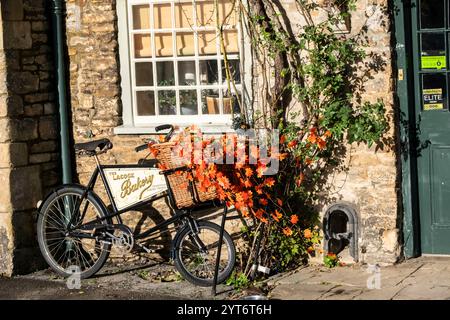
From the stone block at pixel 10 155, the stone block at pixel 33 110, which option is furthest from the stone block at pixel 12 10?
the stone block at pixel 10 155

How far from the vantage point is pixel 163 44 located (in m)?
9.72

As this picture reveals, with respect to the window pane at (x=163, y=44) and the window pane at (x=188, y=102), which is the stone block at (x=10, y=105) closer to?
the window pane at (x=163, y=44)

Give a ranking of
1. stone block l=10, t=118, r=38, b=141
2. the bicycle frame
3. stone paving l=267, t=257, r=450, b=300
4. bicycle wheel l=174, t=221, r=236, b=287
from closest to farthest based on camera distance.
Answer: stone paving l=267, t=257, r=450, b=300
bicycle wheel l=174, t=221, r=236, b=287
the bicycle frame
stone block l=10, t=118, r=38, b=141

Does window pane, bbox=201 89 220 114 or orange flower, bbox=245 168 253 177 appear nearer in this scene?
orange flower, bbox=245 168 253 177

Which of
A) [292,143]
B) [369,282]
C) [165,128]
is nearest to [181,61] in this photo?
[165,128]

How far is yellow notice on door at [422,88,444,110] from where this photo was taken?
8.95 m

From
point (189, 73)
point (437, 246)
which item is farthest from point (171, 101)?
point (437, 246)

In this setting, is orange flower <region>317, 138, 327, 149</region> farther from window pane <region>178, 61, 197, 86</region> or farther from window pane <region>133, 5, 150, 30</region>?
window pane <region>133, 5, 150, 30</region>

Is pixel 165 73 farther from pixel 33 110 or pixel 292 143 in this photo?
pixel 292 143

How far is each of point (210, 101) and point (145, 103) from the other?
712 millimetres

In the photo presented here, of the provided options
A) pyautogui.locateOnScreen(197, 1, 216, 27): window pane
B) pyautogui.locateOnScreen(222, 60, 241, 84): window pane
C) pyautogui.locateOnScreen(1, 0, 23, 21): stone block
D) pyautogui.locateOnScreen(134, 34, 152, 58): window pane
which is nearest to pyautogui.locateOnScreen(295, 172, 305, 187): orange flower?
pyautogui.locateOnScreen(222, 60, 241, 84): window pane

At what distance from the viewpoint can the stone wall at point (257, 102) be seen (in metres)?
8.87

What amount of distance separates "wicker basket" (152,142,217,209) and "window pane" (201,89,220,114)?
1.07 metres
